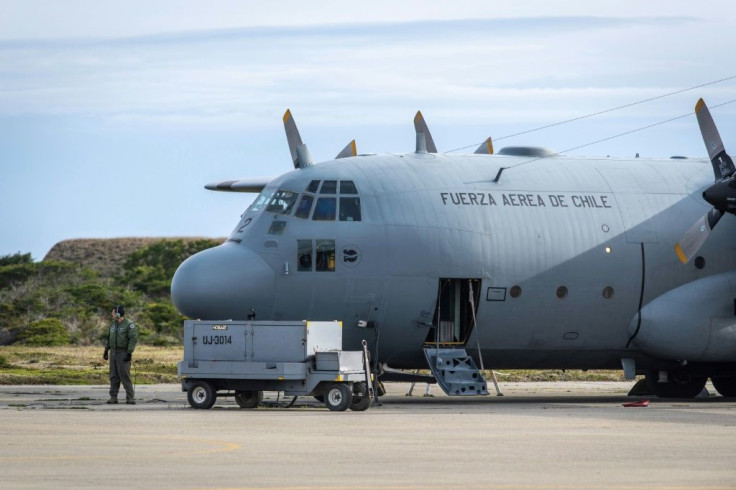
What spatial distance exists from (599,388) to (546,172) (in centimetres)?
959

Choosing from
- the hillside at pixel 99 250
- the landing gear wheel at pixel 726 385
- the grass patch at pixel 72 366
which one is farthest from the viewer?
the hillside at pixel 99 250

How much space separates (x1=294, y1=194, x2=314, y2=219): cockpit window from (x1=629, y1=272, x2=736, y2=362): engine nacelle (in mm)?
7692

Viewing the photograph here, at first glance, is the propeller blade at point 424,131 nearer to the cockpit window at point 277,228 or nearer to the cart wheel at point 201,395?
the cockpit window at point 277,228

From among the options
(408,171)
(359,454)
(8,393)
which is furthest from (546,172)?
(359,454)

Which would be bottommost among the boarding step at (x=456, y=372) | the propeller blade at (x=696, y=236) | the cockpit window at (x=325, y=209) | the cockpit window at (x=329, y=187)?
the boarding step at (x=456, y=372)

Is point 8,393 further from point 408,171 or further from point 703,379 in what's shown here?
point 703,379

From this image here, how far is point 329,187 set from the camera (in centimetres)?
2766

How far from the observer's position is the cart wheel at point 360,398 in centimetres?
2511

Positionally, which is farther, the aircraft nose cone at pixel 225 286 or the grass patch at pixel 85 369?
the grass patch at pixel 85 369

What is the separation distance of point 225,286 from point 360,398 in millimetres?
3547

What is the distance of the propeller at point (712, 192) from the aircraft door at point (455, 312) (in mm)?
4459

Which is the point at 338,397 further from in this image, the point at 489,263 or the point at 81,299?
the point at 81,299

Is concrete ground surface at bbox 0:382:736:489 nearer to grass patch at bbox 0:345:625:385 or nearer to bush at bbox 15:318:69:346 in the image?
grass patch at bbox 0:345:625:385

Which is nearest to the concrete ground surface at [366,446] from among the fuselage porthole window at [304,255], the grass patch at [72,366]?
the fuselage porthole window at [304,255]
